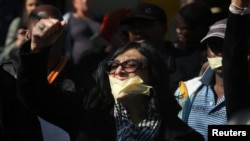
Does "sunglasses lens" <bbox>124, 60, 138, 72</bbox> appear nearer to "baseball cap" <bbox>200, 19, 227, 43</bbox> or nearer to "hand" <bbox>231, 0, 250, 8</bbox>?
"baseball cap" <bbox>200, 19, 227, 43</bbox>

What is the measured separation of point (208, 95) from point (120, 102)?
68cm

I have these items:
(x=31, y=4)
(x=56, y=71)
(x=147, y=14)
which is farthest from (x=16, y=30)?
(x=56, y=71)

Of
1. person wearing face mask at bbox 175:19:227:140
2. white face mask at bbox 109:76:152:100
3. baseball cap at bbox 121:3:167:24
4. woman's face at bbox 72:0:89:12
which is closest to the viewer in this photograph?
white face mask at bbox 109:76:152:100

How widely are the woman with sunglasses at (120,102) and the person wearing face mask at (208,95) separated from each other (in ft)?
0.96

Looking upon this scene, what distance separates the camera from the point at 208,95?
5.74 m

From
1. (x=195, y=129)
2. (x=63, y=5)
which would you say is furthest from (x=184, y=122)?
(x=63, y=5)

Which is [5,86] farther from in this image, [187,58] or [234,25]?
[187,58]

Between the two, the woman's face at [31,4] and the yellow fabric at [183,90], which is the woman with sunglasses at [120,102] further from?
the woman's face at [31,4]

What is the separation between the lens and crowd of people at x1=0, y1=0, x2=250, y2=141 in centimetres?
441

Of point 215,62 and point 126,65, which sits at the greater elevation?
point 126,65

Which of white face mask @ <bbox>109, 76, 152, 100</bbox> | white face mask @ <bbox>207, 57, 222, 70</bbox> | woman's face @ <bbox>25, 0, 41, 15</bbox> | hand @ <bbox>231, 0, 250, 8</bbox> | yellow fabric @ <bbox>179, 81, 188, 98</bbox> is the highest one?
hand @ <bbox>231, 0, 250, 8</bbox>

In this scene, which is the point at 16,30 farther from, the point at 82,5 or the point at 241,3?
the point at 241,3

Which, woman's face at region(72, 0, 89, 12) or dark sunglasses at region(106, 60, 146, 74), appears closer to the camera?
dark sunglasses at region(106, 60, 146, 74)

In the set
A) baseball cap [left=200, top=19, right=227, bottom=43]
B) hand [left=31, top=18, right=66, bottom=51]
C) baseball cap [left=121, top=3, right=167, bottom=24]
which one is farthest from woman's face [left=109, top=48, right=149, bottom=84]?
baseball cap [left=121, top=3, right=167, bottom=24]
